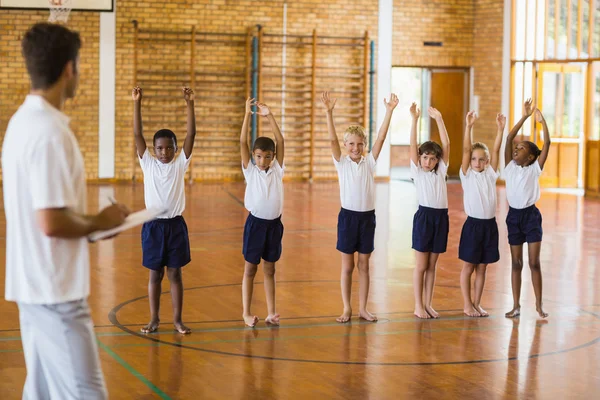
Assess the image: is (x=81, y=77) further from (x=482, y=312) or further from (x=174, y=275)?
(x=482, y=312)

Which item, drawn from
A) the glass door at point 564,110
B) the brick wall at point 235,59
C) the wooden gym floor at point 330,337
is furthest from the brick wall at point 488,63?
the wooden gym floor at point 330,337

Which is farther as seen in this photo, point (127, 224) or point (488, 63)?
point (488, 63)

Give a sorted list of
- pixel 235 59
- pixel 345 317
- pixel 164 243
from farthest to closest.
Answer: pixel 235 59
pixel 345 317
pixel 164 243

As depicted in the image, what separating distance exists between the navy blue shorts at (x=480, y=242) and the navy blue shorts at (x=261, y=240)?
1374 mm

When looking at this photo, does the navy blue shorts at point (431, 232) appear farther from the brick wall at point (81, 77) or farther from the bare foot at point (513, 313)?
the brick wall at point (81, 77)

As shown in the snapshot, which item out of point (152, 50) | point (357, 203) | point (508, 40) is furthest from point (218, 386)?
point (508, 40)

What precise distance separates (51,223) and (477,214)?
13.7 ft

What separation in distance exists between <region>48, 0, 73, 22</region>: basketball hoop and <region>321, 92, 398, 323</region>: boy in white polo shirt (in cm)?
1019

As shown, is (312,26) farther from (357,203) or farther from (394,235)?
(357,203)

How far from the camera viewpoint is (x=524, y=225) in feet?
20.2

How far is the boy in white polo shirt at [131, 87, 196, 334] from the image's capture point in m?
5.45

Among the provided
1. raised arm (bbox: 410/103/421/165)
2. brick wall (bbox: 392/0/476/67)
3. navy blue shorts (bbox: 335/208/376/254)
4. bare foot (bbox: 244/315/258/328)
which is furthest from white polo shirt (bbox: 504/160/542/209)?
brick wall (bbox: 392/0/476/67)

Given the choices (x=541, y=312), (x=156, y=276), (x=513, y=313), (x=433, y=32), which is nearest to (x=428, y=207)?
(x=513, y=313)

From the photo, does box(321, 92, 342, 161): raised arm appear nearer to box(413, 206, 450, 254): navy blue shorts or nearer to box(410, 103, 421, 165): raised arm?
box(410, 103, 421, 165): raised arm
